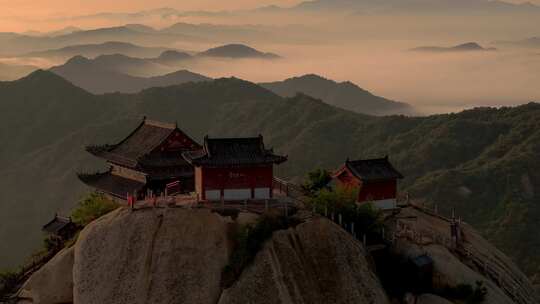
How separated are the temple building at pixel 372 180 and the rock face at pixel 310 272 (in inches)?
497

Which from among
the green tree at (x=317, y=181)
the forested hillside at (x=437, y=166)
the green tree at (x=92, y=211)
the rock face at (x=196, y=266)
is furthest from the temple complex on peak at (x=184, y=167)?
the forested hillside at (x=437, y=166)

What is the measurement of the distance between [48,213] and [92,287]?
5763 inches

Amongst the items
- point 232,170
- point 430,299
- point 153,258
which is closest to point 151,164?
point 232,170

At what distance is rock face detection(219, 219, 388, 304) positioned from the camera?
142 ft

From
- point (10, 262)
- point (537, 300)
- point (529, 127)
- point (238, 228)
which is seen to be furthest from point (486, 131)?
point (238, 228)

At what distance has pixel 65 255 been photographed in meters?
50.9

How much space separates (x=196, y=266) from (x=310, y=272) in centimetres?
790

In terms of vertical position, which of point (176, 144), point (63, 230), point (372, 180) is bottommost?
Result: point (63, 230)

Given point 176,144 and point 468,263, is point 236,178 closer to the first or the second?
point 176,144

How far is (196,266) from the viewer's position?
4459 centimetres

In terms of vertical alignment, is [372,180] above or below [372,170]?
below

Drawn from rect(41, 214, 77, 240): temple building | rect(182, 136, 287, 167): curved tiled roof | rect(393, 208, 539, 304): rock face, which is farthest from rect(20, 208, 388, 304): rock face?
rect(41, 214, 77, 240): temple building

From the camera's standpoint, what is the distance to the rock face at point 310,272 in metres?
43.2

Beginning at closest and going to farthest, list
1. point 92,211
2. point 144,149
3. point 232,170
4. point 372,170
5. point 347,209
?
point 347,209 → point 232,170 → point 92,211 → point 372,170 → point 144,149
